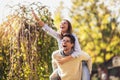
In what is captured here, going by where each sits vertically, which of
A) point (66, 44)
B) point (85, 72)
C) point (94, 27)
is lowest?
point (94, 27)

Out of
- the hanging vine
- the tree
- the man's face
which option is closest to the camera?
the man's face

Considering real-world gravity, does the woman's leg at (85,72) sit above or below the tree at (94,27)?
above

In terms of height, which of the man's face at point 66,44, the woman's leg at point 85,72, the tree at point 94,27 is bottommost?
the tree at point 94,27

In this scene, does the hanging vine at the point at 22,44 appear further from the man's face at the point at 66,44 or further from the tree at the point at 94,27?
the tree at the point at 94,27

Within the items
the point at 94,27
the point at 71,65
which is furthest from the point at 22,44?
the point at 94,27

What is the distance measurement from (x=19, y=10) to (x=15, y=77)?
0.92 m

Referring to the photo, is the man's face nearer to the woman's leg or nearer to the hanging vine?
the woman's leg

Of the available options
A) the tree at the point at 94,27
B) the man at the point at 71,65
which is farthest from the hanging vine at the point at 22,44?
the tree at the point at 94,27

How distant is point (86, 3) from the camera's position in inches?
1031

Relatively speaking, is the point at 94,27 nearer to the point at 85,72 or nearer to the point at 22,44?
the point at 22,44

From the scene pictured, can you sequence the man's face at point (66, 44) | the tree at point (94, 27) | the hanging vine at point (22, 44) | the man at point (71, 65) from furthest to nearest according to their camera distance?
the tree at point (94, 27) → the hanging vine at point (22, 44) → the man at point (71, 65) → the man's face at point (66, 44)

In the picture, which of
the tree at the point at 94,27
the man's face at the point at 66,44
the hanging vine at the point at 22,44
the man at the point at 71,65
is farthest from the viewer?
the tree at the point at 94,27

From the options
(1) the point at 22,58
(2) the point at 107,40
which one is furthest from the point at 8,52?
(2) the point at 107,40

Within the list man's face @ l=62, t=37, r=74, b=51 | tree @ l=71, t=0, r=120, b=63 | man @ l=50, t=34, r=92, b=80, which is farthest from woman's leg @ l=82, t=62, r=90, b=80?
tree @ l=71, t=0, r=120, b=63
